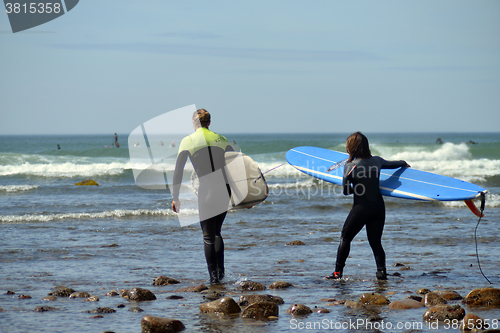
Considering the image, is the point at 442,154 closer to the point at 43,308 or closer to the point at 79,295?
the point at 79,295

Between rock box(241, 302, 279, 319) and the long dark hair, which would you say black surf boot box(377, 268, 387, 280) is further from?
rock box(241, 302, 279, 319)

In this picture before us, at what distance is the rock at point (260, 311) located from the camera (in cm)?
387

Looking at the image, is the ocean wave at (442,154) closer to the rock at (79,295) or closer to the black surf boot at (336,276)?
the black surf boot at (336,276)

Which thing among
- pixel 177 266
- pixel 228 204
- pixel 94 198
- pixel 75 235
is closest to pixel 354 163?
pixel 228 204

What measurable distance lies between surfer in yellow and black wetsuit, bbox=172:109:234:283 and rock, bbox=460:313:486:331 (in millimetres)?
2457

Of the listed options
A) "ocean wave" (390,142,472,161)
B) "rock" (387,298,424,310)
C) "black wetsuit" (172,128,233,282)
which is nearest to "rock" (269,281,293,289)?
"black wetsuit" (172,128,233,282)

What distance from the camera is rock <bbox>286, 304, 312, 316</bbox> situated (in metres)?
3.91

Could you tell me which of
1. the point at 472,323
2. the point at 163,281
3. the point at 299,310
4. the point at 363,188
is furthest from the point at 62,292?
the point at 472,323

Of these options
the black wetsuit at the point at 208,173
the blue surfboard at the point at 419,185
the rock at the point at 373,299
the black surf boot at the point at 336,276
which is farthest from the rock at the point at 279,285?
the blue surfboard at the point at 419,185

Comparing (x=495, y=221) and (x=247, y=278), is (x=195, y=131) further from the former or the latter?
(x=495, y=221)

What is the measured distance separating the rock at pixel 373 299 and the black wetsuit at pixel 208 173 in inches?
64.9

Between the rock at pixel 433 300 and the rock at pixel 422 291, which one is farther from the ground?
the rock at pixel 433 300

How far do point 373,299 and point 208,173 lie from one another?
2016 mm

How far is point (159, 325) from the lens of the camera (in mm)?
3461
